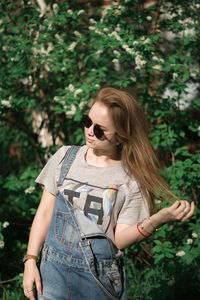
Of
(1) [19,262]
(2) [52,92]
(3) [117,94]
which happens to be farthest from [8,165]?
(3) [117,94]

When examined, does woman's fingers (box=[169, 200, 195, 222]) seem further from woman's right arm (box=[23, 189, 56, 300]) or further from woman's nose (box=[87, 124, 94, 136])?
woman's right arm (box=[23, 189, 56, 300])

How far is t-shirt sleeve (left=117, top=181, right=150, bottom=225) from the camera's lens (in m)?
1.69

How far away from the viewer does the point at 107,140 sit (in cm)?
181

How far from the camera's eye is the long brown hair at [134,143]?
5.84ft

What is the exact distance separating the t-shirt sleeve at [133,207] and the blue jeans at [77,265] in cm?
15

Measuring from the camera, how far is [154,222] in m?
1.57

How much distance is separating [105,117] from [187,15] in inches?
86.5

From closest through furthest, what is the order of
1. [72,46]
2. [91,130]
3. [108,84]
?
[91,130]
[72,46]
[108,84]

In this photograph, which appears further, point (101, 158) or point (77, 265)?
point (101, 158)

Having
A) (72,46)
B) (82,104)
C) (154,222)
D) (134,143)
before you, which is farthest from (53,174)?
(72,46)

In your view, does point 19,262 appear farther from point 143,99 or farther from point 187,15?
point 187,15

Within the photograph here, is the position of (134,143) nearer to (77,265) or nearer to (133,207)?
(133,207)

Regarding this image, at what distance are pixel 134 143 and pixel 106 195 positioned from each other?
1.17 ft

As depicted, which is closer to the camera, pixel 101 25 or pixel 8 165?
pixel 101 25
